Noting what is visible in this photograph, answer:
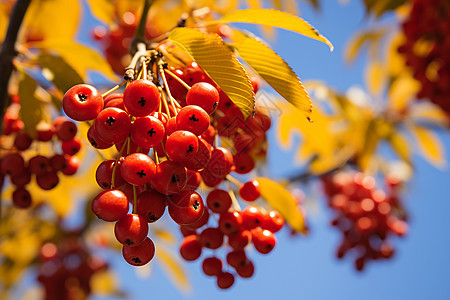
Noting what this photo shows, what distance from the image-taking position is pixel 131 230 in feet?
2.94

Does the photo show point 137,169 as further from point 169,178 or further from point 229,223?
point 229,223

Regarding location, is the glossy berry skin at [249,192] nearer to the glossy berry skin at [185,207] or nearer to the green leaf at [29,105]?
the glossy berry skin at [185,207]

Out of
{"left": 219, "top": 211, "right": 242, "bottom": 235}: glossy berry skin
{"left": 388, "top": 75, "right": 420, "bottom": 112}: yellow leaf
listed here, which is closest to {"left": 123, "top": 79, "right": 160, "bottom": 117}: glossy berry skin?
{"left": 219, "top": 211, "right": 242, "bottom": 235}: glossy berry skin

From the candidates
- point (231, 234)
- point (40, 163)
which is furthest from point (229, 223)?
point (40, 163)

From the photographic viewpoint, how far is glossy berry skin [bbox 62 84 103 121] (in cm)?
94

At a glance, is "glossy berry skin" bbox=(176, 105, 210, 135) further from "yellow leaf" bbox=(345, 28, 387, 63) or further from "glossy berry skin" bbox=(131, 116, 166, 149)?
"yellow leaf" bbox=(345, 28, 387, 63)

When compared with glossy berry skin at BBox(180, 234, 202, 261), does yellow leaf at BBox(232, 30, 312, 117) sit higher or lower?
higher

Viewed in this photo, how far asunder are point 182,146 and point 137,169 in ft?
0.35

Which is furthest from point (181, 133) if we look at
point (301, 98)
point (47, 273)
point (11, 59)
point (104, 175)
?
point (47, 273)

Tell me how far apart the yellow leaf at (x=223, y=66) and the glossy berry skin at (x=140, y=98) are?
6.8 inches

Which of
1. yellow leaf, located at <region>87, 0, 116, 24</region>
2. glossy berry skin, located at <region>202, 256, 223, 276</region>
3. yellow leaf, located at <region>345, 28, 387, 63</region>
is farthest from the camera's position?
yellow leaf, located at <region>345, 28, 387, 63</region>

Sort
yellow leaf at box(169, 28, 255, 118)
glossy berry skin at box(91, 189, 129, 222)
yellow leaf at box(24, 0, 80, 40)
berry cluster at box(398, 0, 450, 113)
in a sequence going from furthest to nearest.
Result: berry cluster at box(398, 0, 450, 113), yellow leaf at box(24, 0, 80, 40), yellow leaf at box(169, 28, 255, 118), glossy berry skin at box(91, 189, 129, 222)

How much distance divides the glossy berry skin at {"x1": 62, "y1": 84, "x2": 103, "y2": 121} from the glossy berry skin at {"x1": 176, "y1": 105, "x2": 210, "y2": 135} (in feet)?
0.65

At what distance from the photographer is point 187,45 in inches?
42.3
